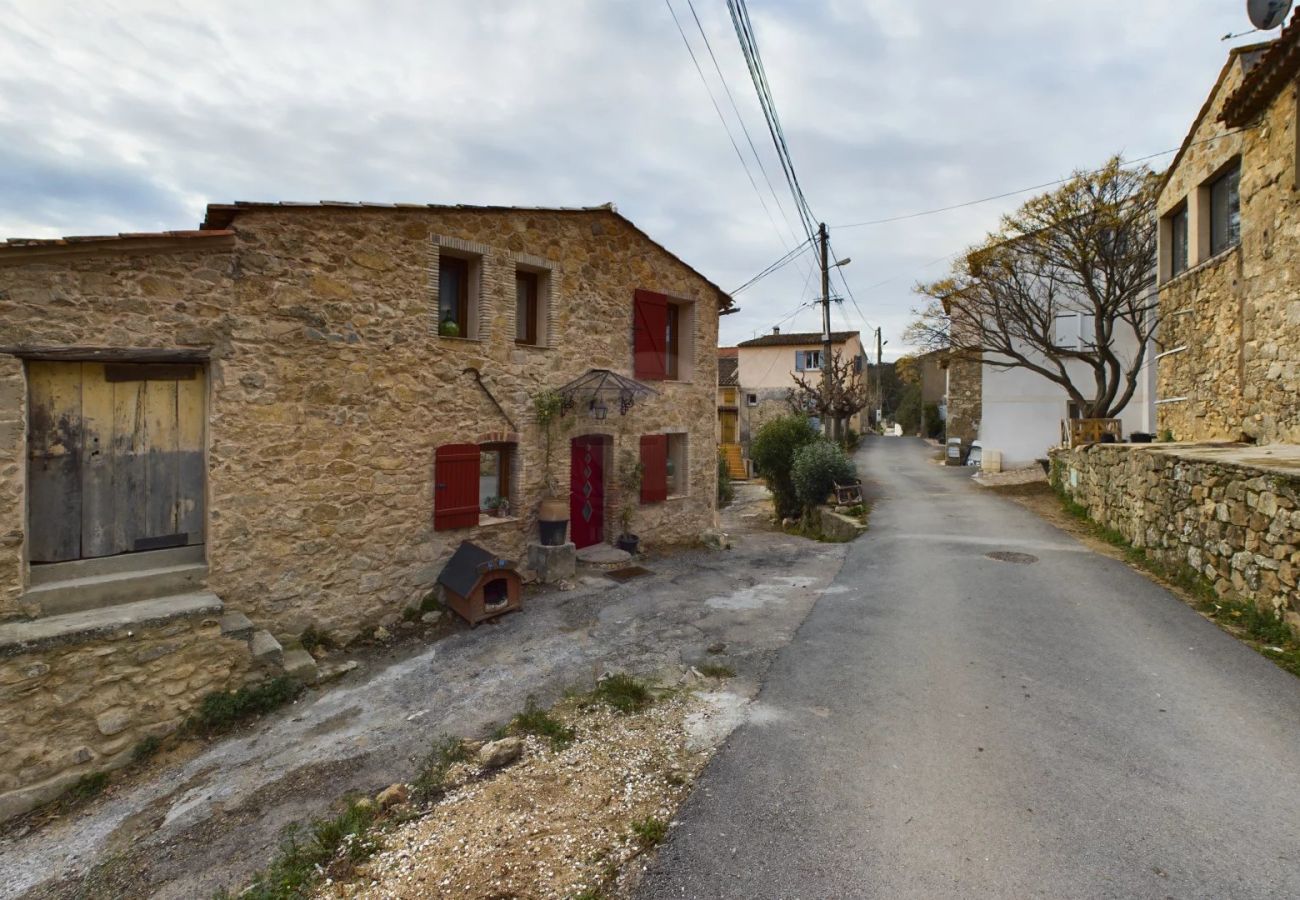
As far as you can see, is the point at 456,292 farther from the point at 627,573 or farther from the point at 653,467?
the point at 627,573

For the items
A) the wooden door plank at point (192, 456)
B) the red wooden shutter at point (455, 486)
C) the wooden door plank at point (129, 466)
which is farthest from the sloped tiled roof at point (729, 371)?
the wooden door plank at point (129, 466)

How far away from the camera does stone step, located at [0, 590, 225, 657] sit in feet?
16.1

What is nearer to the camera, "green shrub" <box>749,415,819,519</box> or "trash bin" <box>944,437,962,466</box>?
"green shrub" <box>749,415,819,519</box>

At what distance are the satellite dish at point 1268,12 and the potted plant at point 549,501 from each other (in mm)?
11132

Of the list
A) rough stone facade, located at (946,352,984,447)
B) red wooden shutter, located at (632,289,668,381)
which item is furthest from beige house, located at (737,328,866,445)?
red wooden shutter, located at (632,289,668,381)

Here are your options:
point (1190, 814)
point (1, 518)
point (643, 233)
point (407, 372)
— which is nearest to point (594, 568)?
point (407, 372)

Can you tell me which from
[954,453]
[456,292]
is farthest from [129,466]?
[954,453]

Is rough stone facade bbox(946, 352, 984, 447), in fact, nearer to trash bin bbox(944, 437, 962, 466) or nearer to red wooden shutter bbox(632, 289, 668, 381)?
trash bin bbox(944, 437, 962, 466)

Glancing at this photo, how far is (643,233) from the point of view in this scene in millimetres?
11008

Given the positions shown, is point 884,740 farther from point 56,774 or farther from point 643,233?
point 643,233

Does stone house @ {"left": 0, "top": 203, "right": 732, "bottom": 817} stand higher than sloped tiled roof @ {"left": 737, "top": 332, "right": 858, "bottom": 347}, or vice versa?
sloped tiled roof @ {"left": 737, "top": 332, "right": 858, "bottom": 347}

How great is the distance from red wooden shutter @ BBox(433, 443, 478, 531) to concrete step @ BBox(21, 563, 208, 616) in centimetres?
272

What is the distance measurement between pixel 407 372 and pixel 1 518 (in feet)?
13.1

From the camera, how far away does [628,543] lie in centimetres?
1103
